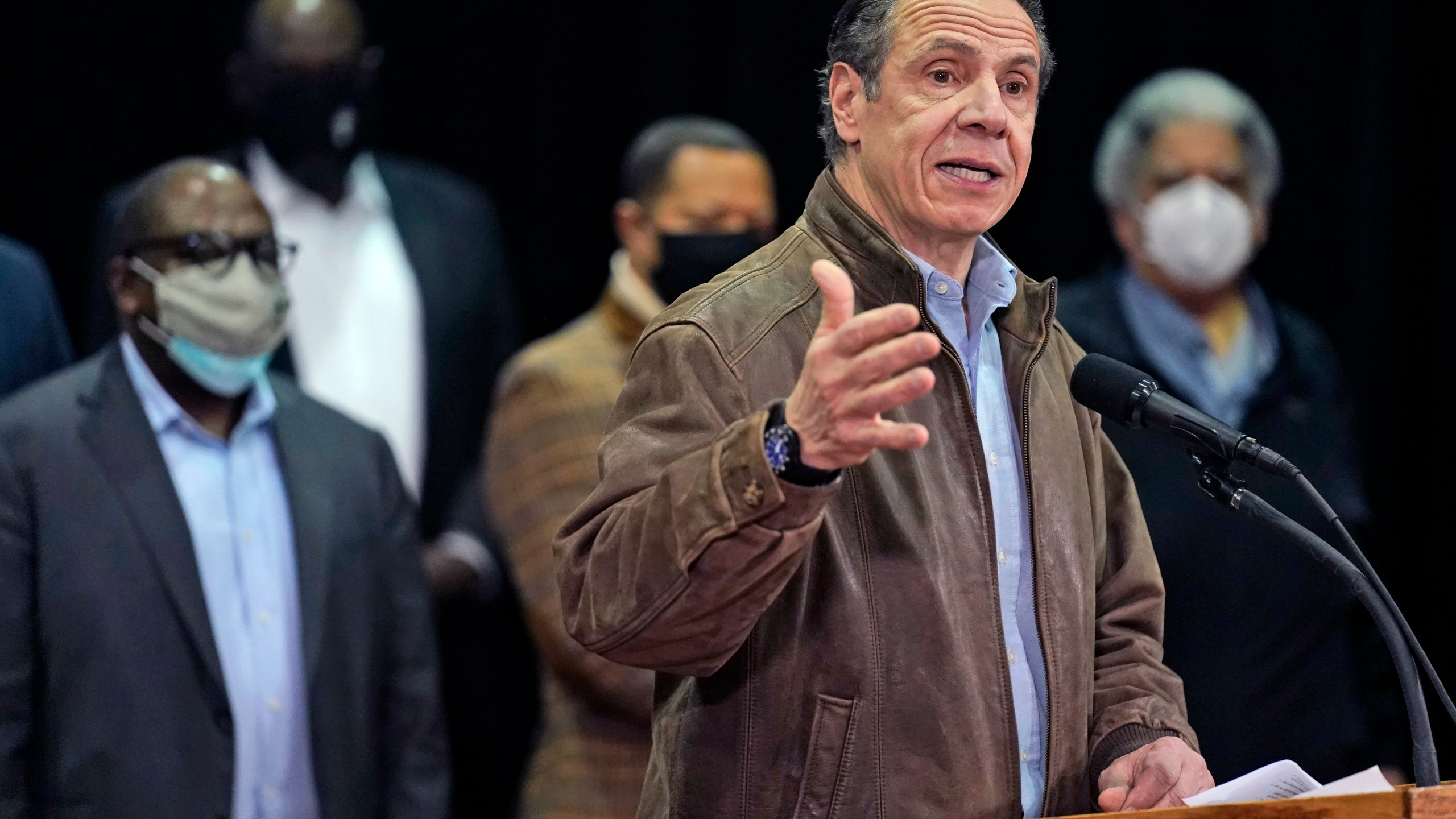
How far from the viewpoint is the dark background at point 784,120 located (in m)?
4.44

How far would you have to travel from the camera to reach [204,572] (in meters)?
3.12

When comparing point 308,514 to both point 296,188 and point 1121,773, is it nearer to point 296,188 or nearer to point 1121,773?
point 296,188

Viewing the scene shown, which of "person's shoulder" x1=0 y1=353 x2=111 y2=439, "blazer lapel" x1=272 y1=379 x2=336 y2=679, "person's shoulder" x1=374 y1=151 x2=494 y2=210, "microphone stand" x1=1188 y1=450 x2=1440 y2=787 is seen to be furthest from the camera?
"person's shoulder" x1=374 y1=151 x2=494 y2=210

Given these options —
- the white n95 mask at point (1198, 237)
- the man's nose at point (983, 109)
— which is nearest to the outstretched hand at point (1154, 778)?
the man's nose at point (983, 109)

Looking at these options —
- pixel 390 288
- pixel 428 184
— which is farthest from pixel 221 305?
pixel 428 184

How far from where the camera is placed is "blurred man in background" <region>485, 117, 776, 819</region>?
138 inches

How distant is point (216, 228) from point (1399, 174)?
2.74 m

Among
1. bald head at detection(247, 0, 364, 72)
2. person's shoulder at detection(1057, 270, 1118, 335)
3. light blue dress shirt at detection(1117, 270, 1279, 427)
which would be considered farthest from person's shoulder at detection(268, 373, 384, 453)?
light blue dress shirt at detection(1117, 270, 1279, 427)

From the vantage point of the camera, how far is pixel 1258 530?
3.07 meters

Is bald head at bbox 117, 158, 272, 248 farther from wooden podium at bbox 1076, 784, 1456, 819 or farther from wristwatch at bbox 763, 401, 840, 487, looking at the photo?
wooden podium at bbox 1076, 784, 1456, 819

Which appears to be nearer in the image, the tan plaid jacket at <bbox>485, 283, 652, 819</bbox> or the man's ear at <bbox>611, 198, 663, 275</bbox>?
the tan plaid jacket at <bbox>485, 283, 652, 819</bbox>

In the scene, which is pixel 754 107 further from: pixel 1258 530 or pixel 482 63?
pixel 1258 530

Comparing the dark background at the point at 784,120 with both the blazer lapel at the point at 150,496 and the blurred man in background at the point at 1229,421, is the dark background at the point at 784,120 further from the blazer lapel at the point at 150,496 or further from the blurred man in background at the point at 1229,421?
the blazer lapel at the point at 150,496

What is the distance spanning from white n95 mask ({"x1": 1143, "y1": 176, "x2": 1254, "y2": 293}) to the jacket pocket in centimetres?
197
